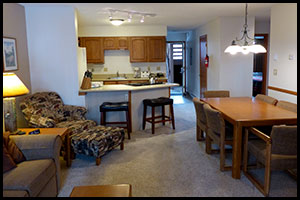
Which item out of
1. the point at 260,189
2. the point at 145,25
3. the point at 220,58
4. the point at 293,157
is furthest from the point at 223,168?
Answer: the point at 145,25

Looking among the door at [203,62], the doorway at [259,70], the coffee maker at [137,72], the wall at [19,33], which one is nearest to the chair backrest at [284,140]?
the wall at [19,33]

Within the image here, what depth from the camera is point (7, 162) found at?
7.86 feet

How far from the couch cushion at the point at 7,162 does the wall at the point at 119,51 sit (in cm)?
561

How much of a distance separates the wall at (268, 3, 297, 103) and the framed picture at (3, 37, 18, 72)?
14.8 ft

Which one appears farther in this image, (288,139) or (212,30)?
(212,30)

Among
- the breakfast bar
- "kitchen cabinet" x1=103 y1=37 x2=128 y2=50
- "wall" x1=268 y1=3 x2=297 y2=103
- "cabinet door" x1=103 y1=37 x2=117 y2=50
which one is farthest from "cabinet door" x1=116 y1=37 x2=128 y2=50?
"wall" x1=268 y1=3 x2=297 y2=103

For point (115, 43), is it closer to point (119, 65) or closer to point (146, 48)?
point (119, 65)

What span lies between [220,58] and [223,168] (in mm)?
3604

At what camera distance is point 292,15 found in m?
4.48

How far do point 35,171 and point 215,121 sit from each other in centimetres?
207

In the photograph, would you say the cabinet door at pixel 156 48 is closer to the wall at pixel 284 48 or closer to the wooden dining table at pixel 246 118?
the wall at pixel 284 48

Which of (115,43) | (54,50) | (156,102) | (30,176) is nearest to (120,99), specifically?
(156,102)

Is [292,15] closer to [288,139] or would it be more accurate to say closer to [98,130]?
[288,139]

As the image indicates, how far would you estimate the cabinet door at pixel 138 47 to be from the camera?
7.57 m
